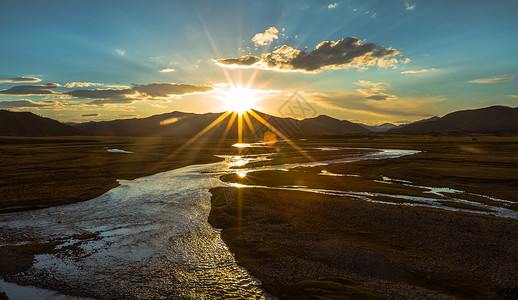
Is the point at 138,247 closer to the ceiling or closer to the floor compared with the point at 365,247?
closer to the floor

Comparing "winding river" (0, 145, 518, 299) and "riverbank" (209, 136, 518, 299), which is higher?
"riverbank" (209, 136, 518, 299)

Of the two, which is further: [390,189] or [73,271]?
[390,189]

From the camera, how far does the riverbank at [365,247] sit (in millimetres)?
11859

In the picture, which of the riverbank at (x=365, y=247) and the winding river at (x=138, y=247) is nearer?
the riverbank at (x=365, y=247)

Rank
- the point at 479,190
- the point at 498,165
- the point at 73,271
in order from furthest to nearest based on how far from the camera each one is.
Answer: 1. the point at 498,165
2. the point at 479,190
3. the point at 73,271

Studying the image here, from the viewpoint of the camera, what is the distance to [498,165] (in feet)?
149

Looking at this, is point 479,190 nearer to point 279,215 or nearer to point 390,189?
point 390,189

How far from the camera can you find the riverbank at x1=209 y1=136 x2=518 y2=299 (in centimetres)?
1186

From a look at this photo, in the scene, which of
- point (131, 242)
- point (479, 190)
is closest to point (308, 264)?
point (131, 242)

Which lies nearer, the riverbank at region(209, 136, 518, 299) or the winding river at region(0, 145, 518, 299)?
the riverbank at region(209, 136, 518, 299)

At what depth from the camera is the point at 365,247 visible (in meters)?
15.7

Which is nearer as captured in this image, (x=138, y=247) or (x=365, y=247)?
(x=365, y=247)

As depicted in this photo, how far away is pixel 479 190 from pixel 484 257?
20.6m

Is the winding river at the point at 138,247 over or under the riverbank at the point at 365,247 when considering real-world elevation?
under
